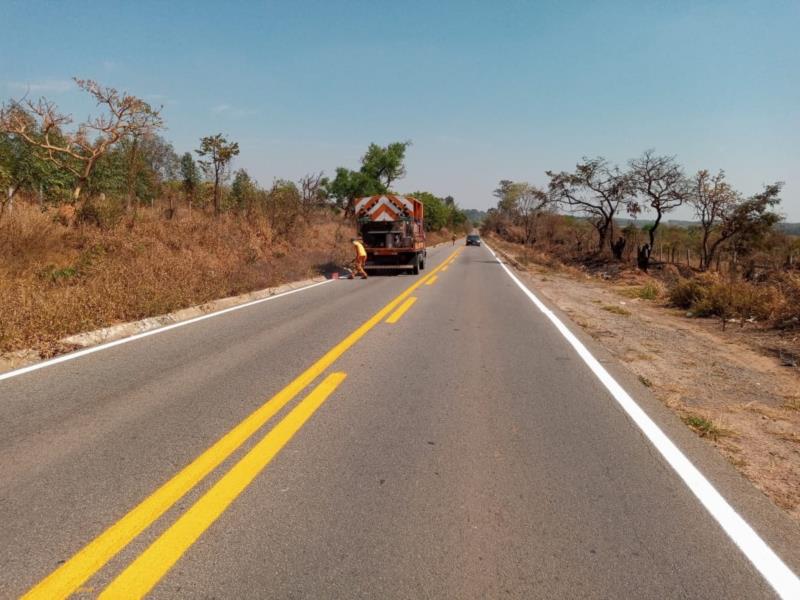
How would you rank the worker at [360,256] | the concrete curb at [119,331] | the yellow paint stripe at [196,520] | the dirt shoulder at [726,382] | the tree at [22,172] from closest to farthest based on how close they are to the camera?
1. the yellow paint stripe at [196,520]
2. the dirt shoulder at [726,382]
3. the concrete curb at [119,331]
4. the tree at [22,172]
5. the worker at [360,256]

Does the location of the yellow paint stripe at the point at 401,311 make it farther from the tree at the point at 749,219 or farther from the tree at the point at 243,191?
the tree at the point at 749,219

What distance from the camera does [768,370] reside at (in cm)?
668

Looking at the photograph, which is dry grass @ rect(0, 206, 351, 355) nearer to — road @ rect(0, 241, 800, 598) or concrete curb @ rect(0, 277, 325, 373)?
concrete curb @ rect(0, 277, 325, 373)

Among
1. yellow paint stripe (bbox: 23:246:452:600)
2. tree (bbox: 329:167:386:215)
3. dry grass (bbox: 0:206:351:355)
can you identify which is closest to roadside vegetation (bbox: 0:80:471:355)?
dry grass (bbox: 0:206:351:355)

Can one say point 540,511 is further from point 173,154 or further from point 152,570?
point 173,154

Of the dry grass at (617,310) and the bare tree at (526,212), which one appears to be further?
the bare tree at (526,212)

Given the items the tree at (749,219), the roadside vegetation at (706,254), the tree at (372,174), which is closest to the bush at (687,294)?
the roadside vegetation at (706,254)

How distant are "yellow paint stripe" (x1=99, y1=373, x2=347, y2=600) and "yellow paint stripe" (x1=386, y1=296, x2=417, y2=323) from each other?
17.0 ft

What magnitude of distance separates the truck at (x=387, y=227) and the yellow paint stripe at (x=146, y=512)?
15507 mm

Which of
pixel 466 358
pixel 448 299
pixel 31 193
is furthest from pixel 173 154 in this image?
pixel 466 358

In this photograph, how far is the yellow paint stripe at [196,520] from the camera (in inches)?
90.4

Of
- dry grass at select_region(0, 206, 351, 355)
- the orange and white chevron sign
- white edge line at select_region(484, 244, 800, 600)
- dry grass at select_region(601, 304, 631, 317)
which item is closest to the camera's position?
white edge line at select_region(484, 244, 800, 600)

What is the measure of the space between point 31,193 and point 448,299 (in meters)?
15.2

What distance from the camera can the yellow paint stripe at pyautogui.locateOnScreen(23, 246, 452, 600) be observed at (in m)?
2.29
